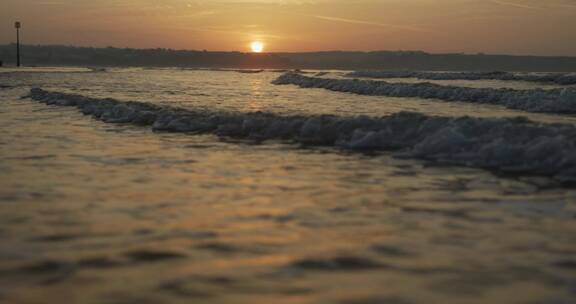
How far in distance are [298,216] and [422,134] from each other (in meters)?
5.70

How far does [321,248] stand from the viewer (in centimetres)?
457

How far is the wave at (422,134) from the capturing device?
8.55 meters

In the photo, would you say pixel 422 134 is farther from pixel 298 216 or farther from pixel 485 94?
pixel 485 94

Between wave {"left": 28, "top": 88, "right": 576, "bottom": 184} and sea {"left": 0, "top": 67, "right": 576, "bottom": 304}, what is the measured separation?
0.04 meters

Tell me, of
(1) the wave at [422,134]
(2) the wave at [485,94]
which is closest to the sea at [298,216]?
(1) the wave at [422,134]

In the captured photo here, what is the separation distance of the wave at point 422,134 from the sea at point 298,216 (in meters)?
0.04

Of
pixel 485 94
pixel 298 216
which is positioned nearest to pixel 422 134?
pixel 298 216

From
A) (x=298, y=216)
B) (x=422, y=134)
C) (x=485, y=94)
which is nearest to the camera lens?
(x=298, y=216)

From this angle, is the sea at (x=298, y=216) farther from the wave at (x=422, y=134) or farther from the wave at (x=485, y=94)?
the wave at (x=485, y=94)

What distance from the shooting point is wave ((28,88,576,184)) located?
8555 mm

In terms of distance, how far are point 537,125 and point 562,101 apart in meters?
11.2

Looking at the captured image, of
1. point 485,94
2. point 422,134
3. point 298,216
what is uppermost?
point 485,94

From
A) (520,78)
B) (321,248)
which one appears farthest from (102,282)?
(520,78)

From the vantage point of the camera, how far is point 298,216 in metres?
5.54
